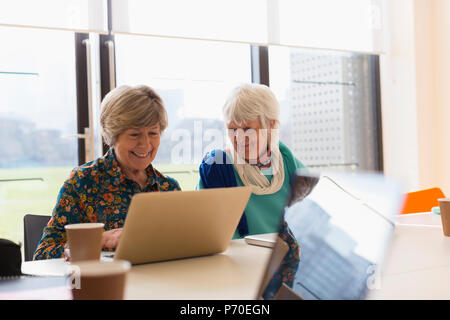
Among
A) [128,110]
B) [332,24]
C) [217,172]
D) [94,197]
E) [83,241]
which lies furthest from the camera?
[332,24]

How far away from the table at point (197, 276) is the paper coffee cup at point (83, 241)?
43 millimetres

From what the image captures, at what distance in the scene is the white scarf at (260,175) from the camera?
6.09 ft

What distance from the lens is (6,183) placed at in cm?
275

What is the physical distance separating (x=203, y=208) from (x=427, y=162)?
336 centimetres

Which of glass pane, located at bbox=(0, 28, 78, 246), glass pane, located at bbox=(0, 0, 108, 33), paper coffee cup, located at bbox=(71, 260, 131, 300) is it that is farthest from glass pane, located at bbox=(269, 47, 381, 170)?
paper coffee cup, located at bbox=(71, 260, 131, 300)

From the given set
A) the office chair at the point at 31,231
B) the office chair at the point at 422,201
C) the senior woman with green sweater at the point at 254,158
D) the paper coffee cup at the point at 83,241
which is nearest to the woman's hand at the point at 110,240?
the paper coffee cup at the point at 83,241

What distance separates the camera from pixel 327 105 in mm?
3916

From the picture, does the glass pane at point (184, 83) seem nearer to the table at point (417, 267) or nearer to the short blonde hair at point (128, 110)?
the short blonde hair at point (128, 110)

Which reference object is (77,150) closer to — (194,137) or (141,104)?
(194,137)

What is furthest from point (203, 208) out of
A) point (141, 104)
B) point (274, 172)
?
point (274, 172)

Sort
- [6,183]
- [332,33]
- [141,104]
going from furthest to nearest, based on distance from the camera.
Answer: [332,33], [6,183], [141,104]

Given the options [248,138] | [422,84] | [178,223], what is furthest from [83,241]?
[422,84]

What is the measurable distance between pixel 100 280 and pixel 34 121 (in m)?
2.45

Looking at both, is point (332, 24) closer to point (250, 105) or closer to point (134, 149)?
point (250, 105)
